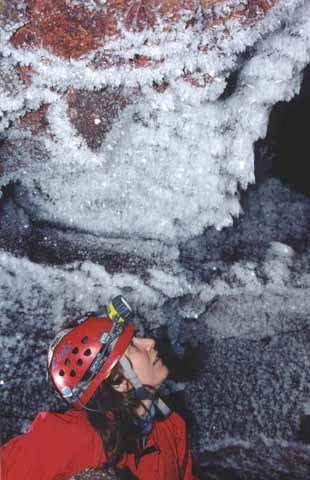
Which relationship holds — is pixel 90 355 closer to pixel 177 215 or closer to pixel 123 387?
pixel 123 387

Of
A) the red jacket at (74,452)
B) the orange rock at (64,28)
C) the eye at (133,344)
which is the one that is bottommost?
the red jacket at (74,452)

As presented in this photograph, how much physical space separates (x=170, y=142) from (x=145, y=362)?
666 mm

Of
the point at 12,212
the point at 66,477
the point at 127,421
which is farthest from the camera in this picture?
the point at 12,212

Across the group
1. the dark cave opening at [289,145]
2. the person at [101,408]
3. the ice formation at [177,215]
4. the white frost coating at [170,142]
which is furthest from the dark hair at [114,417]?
the dark cave opening at [289,145]

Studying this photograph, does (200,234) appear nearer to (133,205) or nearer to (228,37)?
(133,205)

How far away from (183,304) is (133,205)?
38cm

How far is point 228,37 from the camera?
115 cm

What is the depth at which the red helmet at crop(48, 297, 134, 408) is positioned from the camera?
115 centimetres

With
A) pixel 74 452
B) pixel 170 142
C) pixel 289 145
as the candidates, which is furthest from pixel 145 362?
pixel 289 145

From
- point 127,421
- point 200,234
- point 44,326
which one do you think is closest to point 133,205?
point 200,234

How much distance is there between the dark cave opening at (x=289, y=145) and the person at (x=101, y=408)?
647 mm

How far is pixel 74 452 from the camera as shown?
1.13 m

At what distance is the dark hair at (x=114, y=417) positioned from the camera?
119cm

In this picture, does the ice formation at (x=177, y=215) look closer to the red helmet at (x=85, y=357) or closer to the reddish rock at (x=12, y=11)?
the reddish rock at (x=12, y=11)
